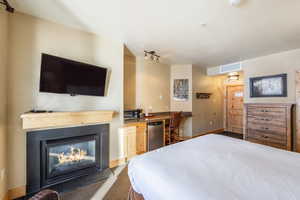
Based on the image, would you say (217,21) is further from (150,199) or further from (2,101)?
(2,101)

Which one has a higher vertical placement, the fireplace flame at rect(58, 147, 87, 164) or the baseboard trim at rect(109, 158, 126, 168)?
the fireplace flame at rect(58, 147, 87, 164)

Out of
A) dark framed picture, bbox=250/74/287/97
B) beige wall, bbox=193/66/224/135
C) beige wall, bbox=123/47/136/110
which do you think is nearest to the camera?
dark framed picture, bbox=250/74/287/97

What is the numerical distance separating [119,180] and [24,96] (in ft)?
6.35

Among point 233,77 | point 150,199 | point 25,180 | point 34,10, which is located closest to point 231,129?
point 233,77

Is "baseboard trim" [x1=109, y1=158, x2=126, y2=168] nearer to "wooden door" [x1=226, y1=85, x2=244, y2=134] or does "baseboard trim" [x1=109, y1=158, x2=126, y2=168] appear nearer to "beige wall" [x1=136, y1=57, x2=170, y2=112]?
"beige wall" [x1=136, y1=57, x2=170, y2=112]

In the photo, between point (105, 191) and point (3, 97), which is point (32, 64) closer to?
point (3, 97)

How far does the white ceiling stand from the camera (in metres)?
1.70

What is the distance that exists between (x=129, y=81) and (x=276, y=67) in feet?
12.7

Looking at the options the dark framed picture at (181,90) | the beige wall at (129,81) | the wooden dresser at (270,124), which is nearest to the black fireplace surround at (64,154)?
the beige wall at (129,81)

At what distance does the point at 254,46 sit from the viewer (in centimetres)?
297

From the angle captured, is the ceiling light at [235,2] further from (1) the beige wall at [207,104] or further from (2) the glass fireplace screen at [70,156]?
(1) the beige wall at [207,104]

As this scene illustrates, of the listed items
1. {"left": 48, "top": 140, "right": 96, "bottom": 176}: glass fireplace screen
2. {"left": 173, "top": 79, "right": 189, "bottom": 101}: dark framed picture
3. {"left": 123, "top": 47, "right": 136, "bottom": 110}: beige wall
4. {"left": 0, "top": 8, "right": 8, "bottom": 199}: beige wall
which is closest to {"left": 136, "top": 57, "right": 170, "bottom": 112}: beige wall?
{"left": 123, "top": 47, "right": 136, "bottom": 110}: beige wall

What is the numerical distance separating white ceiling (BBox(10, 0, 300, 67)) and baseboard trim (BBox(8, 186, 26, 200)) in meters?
2.47

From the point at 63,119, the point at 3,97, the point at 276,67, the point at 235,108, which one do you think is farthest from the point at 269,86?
the point at 3,97
